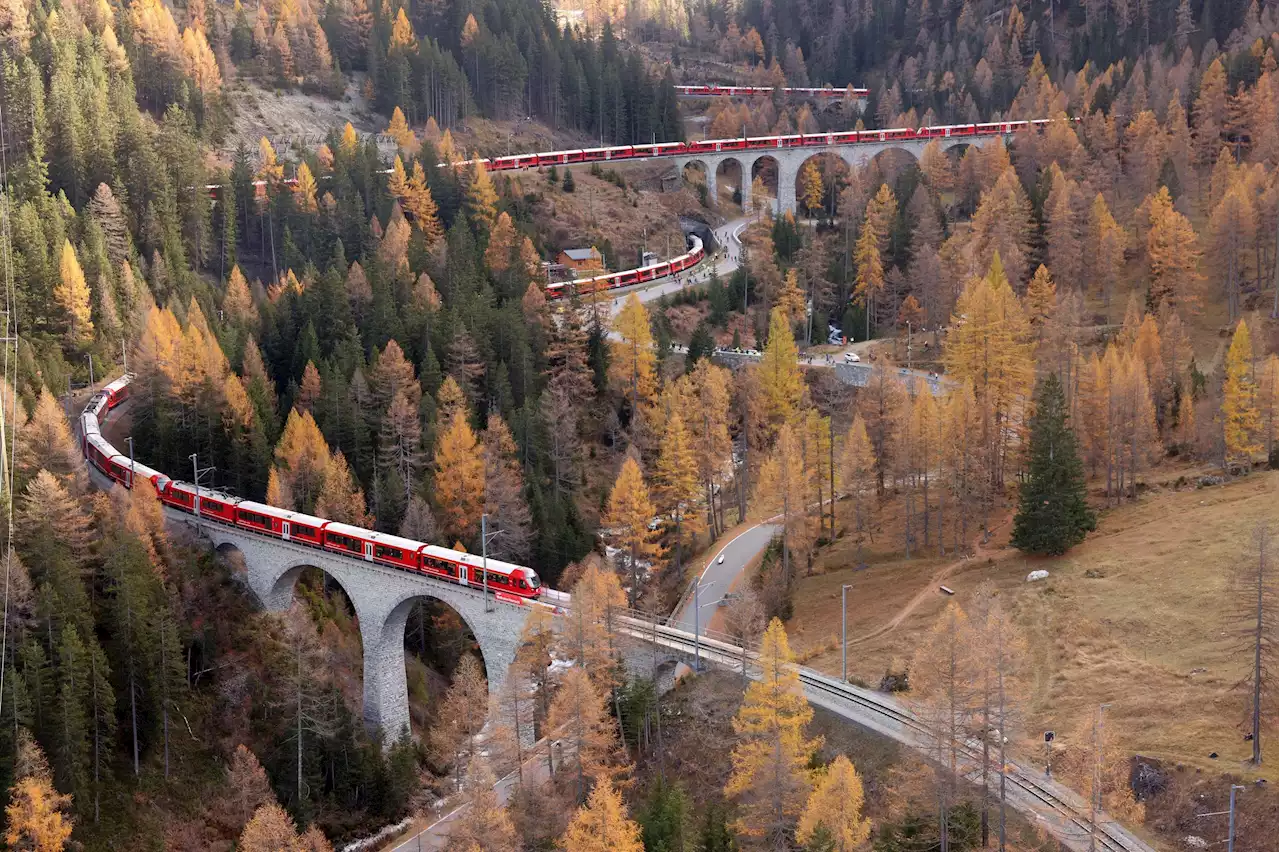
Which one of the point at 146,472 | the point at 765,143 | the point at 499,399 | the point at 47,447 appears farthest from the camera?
the point at 765,143

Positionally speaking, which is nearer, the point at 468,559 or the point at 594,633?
the point at 594,633

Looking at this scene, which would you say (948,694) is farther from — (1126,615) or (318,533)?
(318,533)

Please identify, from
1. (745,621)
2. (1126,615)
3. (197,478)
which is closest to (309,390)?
(197,478)

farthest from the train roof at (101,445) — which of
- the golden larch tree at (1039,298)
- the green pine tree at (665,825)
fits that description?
the golden larch tree at (1039,298)

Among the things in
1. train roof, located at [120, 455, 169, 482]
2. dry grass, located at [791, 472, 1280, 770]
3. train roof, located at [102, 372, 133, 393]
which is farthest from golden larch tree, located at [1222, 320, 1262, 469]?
train roof, located at [102, 372, 133, 393]

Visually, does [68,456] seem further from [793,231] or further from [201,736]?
[793,231]

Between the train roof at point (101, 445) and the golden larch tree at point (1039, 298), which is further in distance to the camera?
the golden larch tree at point (1039, 298)

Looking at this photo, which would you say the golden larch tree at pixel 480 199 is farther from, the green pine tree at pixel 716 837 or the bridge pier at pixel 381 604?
the green pine tree at pixel 716 837
